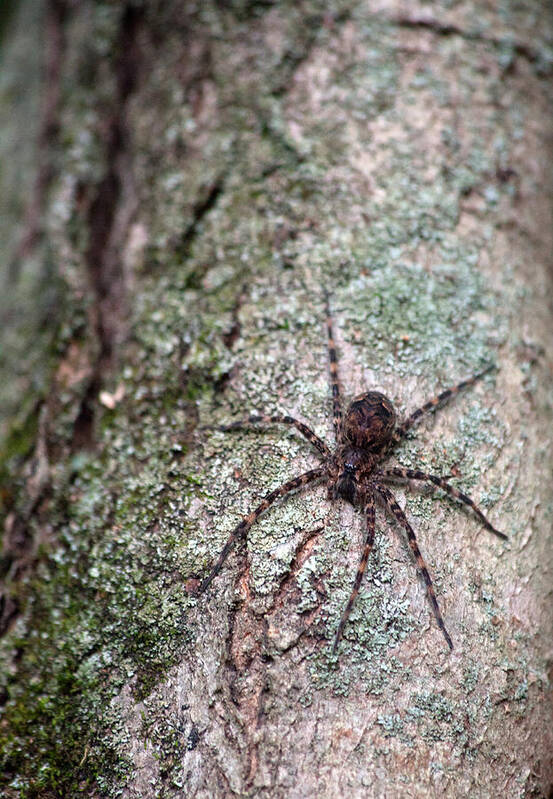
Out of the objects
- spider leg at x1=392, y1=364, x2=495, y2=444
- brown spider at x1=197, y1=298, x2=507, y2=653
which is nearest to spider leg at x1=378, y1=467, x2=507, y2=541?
brown spider at x1=197, y1=298, x2=507, y2=653

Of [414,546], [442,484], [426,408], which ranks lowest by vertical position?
[414,546]

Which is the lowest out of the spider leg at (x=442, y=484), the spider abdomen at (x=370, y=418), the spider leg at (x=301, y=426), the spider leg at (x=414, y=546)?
the spider leg at (x=414, y=546)

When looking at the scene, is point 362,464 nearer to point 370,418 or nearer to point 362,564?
point 370,418

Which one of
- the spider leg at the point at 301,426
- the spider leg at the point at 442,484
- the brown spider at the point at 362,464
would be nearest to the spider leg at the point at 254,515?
the brown spider at the point at 362,464

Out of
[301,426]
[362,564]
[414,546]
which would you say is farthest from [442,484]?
[301,426]

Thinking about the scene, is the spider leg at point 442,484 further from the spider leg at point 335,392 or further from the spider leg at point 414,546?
the spider leg at point 335,392

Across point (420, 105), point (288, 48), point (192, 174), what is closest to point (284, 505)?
point (192, 174)

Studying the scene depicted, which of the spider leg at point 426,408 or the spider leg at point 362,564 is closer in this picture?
the spider leg at point 362,564
